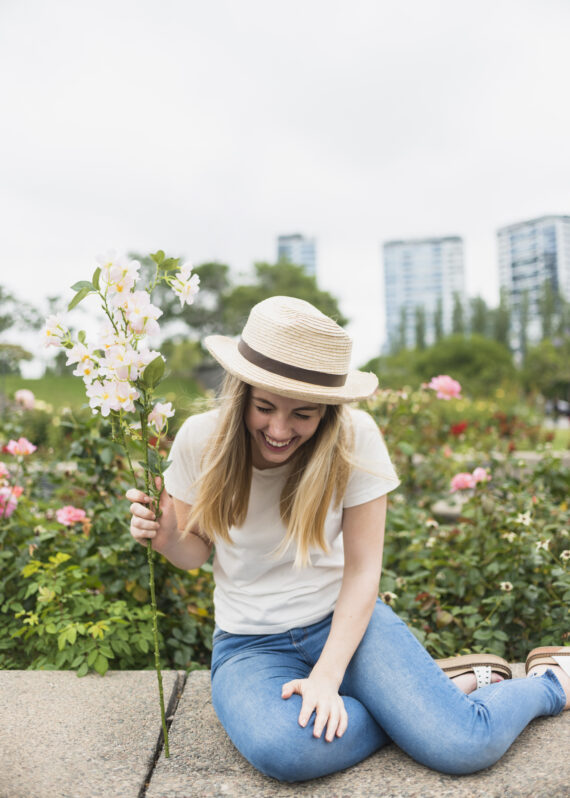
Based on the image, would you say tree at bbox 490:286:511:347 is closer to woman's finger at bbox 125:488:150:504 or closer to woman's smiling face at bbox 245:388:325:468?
woman's smiling face at bbox 245:388:325:468

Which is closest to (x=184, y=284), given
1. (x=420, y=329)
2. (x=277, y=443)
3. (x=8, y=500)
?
(x=277, y=443)

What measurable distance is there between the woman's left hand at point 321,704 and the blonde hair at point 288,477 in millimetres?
272

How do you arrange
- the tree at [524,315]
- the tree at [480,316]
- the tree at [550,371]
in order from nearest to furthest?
the tree at [550,371] < the tree at [524,315] < the tree at [480,316]

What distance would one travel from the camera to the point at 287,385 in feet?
4.88

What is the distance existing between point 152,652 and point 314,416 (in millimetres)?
996

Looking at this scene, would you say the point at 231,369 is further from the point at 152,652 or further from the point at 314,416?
the point at 152,652

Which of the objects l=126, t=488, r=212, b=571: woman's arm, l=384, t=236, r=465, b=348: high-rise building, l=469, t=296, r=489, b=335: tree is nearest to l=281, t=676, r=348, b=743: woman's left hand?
l=126, t=488, r=212, b=571: woman's arm

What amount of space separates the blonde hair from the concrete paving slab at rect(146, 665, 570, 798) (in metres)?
0.46

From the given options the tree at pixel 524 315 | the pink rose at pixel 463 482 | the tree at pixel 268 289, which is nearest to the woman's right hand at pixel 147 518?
the pink rose at pixel 463 482

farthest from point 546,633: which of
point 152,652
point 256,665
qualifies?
point 152,652

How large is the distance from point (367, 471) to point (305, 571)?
302 millimetres

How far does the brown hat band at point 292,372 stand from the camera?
5.00 feet

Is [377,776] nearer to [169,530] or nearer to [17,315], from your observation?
[169,530]

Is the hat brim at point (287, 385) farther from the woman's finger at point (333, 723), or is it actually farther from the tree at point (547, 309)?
the tree at point (547, 309)
